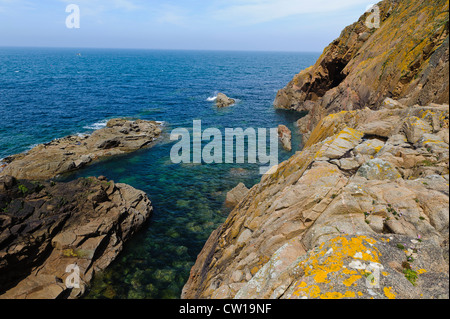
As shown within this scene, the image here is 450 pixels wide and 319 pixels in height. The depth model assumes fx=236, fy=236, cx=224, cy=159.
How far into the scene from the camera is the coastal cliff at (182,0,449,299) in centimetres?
687

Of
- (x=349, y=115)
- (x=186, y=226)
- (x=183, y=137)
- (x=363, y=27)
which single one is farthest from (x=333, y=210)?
(x=363, y=27)

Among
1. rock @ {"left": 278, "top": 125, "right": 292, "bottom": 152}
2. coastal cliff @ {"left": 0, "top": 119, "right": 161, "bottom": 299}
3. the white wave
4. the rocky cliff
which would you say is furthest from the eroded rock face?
the white wave

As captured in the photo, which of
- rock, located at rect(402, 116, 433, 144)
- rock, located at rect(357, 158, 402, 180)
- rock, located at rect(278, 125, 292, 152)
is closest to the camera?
rock, located at rect(357, 158, 402, 180)

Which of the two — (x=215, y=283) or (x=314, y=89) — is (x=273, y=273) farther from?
(x=314, y=89)

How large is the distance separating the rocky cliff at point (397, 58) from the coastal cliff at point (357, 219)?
0.92 feet

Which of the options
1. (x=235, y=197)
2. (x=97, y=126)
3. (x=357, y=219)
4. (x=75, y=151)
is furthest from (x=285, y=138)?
(x=97, y=126)

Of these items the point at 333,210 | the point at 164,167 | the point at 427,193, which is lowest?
the point at 164,167

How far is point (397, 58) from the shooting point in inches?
977

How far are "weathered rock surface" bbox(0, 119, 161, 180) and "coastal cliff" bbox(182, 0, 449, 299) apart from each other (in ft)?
95.3

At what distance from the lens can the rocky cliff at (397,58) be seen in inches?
563

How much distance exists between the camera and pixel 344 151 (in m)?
13.6

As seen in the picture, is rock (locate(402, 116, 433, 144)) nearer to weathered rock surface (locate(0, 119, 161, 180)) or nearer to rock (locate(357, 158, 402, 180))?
rock (locate(357, 158, 402, 180))

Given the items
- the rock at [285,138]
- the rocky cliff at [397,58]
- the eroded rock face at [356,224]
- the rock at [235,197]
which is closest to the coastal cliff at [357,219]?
the eroded rock face at [356,224]
